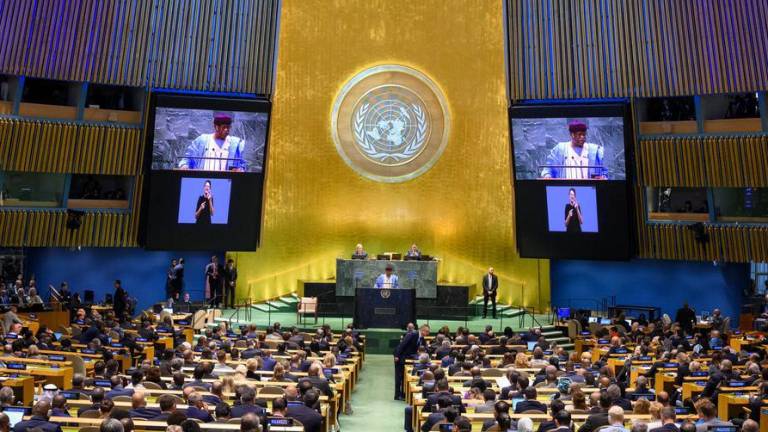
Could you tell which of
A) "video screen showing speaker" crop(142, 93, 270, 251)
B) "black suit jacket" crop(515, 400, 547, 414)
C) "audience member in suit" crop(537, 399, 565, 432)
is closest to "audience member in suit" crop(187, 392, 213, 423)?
"audience member in suit" crop(537, 399, 565, 432)

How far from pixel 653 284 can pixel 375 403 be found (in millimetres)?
11918

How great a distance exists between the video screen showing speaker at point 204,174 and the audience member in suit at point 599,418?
13.6 metres

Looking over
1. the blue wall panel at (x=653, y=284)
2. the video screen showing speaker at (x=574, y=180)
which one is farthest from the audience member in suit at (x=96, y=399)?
the blue wall panel at (x=653, y=284)

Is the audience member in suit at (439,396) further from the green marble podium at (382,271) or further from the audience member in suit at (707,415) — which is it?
the green marble podium at (382,271)

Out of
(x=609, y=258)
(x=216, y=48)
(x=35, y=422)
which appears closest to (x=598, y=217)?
(x=609, y=258)

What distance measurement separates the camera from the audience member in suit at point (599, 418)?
26.4 feet

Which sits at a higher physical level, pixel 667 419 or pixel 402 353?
pixel 402 353

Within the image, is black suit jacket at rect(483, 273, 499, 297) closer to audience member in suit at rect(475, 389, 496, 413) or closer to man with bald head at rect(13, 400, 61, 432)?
audience member in suit at rect(475, 389, 496, 413)

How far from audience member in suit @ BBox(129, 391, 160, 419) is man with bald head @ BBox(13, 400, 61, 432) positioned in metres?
0.80

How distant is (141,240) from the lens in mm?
21906

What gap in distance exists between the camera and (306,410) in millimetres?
9031

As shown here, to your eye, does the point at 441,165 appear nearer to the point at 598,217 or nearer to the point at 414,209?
the point at 414,209

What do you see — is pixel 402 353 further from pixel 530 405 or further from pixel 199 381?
pixel 530 405


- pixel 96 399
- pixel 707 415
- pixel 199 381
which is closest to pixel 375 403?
pixel 199 381
